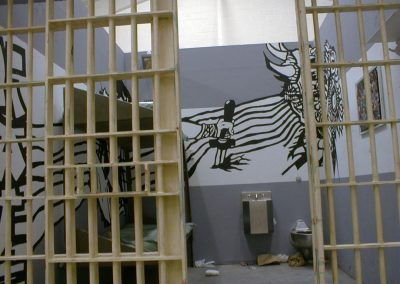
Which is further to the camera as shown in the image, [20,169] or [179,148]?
[20,169]

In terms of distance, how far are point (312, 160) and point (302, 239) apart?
11.5 feet

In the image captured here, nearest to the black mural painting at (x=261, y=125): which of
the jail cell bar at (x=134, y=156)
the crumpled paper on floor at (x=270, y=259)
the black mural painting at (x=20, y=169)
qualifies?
the crumpled paper on floor at (x=270, y=259)

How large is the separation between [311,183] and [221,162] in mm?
3851

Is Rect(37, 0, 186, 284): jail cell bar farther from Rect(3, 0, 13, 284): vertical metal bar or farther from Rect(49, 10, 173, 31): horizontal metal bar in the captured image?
Rect(3, 0, 13, 284): vertical metal bar

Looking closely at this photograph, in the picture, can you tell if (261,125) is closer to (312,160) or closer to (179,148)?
(312,160)

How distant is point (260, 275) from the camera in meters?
5.11

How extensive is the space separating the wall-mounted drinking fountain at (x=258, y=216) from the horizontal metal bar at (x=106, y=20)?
400cm

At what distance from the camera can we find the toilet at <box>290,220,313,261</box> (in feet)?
17.6

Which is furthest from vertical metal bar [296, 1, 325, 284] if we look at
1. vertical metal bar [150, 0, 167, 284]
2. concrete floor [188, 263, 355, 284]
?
concrete floor [188, 263, 355, 284]

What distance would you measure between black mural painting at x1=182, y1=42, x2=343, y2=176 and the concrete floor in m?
1.45

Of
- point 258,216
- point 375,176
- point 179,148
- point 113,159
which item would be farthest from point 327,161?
point 258,216

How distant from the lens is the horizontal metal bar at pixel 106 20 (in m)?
2.25

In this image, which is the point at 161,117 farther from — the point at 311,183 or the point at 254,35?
the point at 254,35

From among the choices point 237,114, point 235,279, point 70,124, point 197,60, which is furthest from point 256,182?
point 70,124
